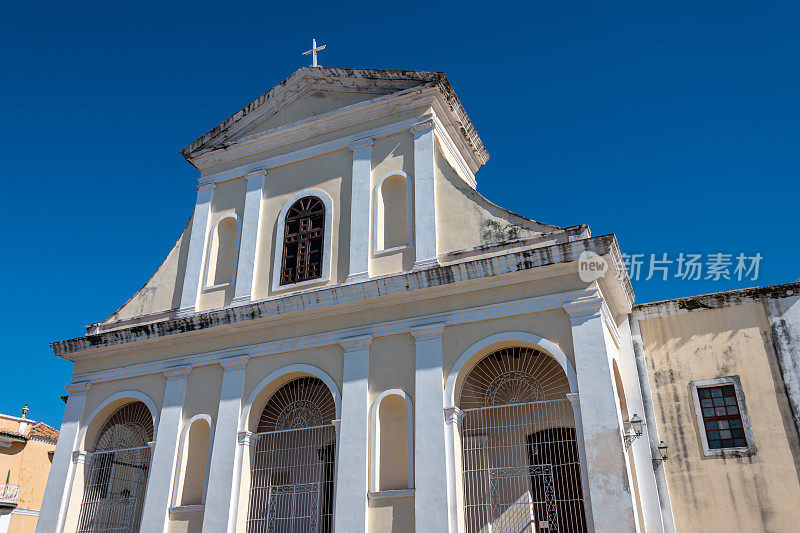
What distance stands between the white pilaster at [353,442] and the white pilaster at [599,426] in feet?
9.69

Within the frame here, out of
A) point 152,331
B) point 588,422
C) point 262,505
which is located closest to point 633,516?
point 588,422

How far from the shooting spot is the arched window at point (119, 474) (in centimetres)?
1120

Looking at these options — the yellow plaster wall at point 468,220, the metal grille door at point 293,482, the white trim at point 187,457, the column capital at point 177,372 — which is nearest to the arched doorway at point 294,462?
the metal grille door at point 293,482

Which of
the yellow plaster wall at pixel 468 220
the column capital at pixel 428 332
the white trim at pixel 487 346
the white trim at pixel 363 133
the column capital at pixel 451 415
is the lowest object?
the column capital at pixel 451 415

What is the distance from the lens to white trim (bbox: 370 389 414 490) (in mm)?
8930

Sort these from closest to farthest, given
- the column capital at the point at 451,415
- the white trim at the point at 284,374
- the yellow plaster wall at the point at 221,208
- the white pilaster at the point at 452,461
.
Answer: the white pilaster at the point at 452,461 → the column capital at the point at 451,415 → the white trim at the point at 284,374 → the yellow plaster wall at the point at 221,208

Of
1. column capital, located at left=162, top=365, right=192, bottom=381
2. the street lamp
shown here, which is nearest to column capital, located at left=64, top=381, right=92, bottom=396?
column capital, located at left=162, top=365, right=192, bottom=381

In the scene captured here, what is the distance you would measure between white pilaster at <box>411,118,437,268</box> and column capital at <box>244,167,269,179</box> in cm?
298

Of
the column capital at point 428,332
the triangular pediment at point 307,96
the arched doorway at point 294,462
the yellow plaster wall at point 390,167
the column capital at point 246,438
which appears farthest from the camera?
the triangular pediment at point 307,96

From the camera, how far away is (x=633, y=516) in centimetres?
751

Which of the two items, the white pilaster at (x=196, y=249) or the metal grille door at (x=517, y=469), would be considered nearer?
the metal grille door at (x=517, y=469)

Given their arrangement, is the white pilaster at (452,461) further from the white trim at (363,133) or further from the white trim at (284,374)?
the white trim at (363,133)

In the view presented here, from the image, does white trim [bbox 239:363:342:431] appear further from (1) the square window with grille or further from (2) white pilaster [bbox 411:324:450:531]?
(1) the square window with grille

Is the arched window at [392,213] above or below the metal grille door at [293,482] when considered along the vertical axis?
above
